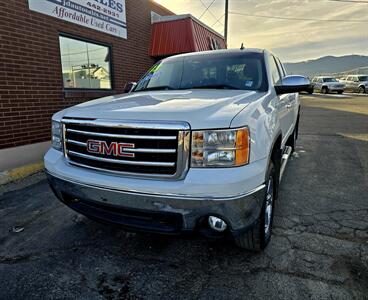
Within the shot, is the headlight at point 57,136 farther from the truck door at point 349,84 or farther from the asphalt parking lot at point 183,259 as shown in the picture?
the truck door at point 349,84

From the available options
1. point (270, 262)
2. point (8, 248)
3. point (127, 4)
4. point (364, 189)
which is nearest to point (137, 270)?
point (270, 262)

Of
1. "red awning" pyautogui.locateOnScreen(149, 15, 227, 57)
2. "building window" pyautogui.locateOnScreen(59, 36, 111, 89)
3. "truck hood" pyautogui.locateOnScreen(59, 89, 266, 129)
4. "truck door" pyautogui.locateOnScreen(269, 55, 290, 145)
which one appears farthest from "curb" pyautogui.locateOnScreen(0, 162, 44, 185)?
"red awning" pyautogui.locateOnScreen(149, 15, 227, 57)

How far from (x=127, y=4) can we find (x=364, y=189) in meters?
7.27

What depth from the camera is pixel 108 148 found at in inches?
87.7

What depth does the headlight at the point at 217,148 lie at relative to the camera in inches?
77.4

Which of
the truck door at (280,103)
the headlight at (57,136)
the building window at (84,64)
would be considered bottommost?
the headlight at (57,136)

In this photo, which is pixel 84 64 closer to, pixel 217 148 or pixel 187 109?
pixel 187 109

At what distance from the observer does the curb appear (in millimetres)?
4645

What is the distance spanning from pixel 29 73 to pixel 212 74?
3.73m

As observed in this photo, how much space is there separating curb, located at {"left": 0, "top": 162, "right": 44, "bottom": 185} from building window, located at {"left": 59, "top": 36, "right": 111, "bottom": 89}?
196cm

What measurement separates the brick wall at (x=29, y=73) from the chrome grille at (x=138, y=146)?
334 centimetres

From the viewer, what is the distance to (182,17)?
926cm

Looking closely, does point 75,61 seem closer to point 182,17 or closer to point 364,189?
point 182,17

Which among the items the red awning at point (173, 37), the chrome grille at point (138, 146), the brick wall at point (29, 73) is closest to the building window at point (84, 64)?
the brick wall at point (29, 73)
